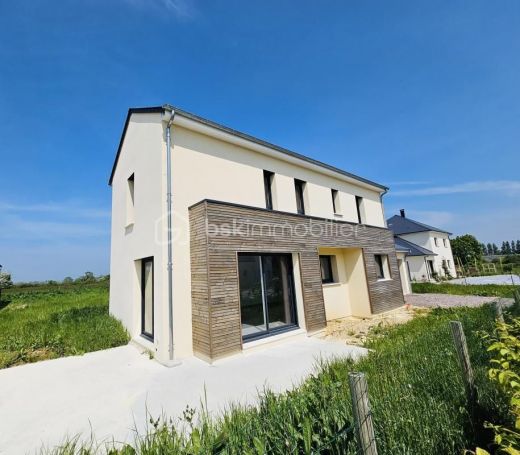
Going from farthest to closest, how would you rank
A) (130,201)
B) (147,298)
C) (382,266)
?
1. (382,266)
2. (130,201)
3. (147,298)

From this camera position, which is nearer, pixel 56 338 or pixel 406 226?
pixel 56 338

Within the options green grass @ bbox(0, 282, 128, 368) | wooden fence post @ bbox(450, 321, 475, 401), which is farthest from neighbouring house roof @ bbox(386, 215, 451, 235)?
green grass @ bbox(0, 282, 128, 368)

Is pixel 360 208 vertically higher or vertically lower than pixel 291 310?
higher

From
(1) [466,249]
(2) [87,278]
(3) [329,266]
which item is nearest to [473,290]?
(3) [329,266]

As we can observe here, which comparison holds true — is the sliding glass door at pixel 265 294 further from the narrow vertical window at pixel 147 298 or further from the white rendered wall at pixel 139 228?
the narrow vertical window at pixel 147 298

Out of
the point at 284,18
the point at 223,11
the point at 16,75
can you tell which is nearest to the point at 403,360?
the point at 284,18

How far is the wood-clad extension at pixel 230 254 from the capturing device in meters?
5.93

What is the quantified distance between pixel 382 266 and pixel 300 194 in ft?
19.3

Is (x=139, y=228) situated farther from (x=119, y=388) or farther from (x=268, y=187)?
(x=268, y=187)

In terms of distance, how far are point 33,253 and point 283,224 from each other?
3008 centimetres

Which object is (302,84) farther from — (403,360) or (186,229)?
(403,360)

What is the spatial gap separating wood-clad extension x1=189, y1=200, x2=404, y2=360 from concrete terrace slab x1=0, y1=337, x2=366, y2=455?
70 centimetres

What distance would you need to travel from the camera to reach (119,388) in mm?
4785

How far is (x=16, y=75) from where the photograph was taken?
24.5 feet
